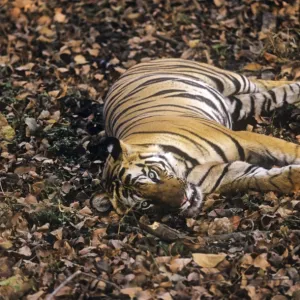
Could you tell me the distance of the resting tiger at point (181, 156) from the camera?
506cm

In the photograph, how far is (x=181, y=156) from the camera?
5277 millimetres

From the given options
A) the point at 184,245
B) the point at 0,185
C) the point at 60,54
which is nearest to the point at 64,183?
the point at 0,185

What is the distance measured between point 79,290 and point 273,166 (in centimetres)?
164

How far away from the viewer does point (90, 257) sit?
482 centimetres

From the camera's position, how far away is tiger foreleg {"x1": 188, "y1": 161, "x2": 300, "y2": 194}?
5.22m

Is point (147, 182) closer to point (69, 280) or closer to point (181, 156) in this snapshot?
point (181, 156)

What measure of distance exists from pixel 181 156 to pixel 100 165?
3.17 ft

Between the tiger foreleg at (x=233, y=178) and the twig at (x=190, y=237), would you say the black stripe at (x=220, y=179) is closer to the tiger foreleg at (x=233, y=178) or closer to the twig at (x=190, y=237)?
the tiger foreleg at (x=233, y=178)

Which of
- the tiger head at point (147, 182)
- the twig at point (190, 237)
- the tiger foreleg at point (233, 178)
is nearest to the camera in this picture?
the twig at point (190, 237)

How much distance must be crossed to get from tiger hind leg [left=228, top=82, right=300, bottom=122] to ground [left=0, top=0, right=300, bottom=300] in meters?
0.11

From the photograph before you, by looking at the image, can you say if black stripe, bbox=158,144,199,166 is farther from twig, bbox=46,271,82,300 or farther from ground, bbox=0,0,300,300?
twig, bbox=46,271,82,300

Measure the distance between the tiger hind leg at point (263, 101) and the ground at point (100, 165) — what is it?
0.11 m

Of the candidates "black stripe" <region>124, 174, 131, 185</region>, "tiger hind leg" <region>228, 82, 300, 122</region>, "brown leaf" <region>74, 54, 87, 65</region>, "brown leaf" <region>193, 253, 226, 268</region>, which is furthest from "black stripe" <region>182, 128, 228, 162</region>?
"brown leaf" <region>74, 54, 87, 65</region>

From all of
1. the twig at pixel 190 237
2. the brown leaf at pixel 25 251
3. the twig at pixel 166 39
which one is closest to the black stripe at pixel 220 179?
the twig at pixel 190 237
